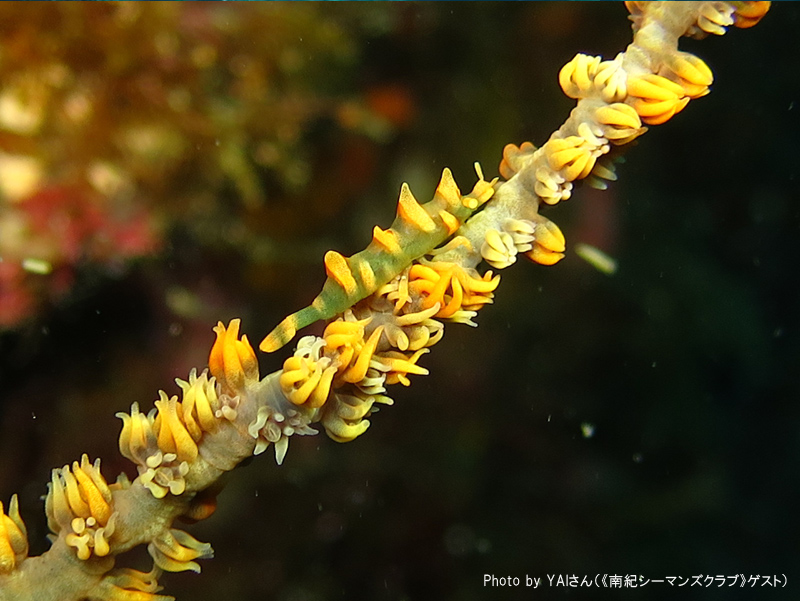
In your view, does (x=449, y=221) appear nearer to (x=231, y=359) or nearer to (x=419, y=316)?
(x=419, y=316)

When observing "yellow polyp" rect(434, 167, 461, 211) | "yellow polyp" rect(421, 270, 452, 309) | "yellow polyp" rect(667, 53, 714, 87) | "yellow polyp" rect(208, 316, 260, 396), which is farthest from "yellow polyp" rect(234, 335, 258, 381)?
"yellow polyp" rect(667, 53, 714, 87)

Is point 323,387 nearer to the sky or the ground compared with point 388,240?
nearer to the ground

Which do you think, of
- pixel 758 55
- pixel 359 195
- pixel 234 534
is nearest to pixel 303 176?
pixel 359 195

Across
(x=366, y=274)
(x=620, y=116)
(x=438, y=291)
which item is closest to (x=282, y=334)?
(x=366, y=274)

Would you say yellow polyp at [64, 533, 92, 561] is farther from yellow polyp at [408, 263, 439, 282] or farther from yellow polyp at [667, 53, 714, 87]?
yellow polyp at [667, 53, 714, 87]

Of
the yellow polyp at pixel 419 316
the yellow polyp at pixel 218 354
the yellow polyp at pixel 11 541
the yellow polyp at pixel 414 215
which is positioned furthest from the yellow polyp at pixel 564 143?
the yellow polyp at pixel 11 541

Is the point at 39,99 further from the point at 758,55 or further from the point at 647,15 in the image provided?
the point at 758,55
